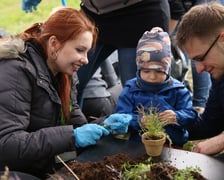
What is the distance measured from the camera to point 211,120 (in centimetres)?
212

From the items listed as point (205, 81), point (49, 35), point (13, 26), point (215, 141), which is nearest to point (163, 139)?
point (215, 141)

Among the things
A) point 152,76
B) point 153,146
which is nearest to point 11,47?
point 152,76

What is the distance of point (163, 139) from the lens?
65.0 inches

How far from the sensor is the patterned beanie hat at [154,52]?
82.2 inches

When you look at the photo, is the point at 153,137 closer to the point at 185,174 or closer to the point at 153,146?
the point at 153,146

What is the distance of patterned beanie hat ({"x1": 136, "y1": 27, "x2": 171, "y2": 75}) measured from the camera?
2.09m

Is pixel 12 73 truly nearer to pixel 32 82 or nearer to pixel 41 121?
pixel 32 82

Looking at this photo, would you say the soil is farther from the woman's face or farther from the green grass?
the green grass

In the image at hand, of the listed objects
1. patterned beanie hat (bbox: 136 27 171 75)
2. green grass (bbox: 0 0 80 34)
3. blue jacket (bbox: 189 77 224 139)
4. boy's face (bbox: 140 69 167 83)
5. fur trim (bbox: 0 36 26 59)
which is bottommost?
green grass (bbox: 0 0 80 34)

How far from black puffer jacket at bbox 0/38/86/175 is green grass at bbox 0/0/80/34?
15.4 ft

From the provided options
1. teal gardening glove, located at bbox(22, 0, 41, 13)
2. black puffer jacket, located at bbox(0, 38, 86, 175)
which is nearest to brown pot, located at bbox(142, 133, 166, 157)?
black puffer jacket, located at bbox(0, 38, 86, 175)

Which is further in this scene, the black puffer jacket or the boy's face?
the boy's face

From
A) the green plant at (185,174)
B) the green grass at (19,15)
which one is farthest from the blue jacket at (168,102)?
the green grass at (19,15)

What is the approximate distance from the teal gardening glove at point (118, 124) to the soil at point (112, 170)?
0.95 ft
